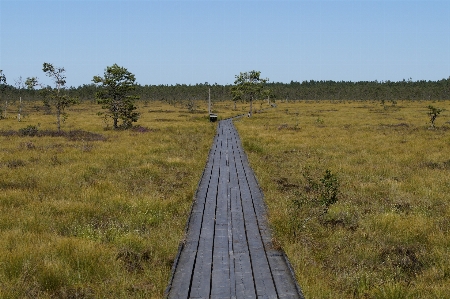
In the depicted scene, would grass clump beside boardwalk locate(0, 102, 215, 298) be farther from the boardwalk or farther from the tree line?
the tree line

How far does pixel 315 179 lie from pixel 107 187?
24.5 feet

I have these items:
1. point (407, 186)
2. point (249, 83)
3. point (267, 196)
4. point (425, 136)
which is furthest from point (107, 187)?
point (249, 83)

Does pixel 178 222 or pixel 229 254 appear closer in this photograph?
pixel 229 254

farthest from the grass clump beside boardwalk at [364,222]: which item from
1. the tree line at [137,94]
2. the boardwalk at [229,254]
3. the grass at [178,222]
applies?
the tree line at [137,94]

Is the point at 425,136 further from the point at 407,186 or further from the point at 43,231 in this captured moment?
the point at 43,231

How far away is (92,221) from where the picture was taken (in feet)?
28.5

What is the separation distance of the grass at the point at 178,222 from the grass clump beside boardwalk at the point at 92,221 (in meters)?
0.03

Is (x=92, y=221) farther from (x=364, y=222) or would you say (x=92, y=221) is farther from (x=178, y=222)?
(x=364, y=222)

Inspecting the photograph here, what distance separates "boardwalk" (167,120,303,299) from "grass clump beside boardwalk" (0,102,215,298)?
34 cm

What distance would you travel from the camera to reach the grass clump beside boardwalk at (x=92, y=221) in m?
5.73

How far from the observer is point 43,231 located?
787cm

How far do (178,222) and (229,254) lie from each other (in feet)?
7.16

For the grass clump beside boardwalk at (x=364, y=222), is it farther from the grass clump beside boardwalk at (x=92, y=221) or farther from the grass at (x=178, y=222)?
the grass clump beside boardwalk at (x=92, y=221)

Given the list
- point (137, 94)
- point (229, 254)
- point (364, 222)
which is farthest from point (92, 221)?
point (137, 94)
